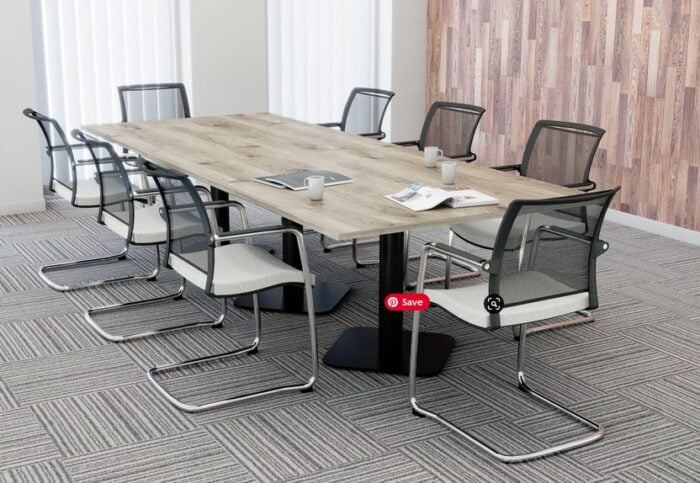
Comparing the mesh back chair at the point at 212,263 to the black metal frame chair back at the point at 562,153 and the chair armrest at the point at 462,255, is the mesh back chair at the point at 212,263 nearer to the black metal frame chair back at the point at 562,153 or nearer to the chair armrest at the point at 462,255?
the chair armrest at the point at 462,255

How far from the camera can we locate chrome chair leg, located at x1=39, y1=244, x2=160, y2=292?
5.12 meters

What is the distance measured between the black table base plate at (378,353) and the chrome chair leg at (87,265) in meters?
1.36

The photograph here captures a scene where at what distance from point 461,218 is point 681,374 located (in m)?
1.25

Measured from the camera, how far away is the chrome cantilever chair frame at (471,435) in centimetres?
332

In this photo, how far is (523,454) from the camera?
336 cm

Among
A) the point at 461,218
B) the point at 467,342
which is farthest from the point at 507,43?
the point at 461,218

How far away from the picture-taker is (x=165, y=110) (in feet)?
20.8

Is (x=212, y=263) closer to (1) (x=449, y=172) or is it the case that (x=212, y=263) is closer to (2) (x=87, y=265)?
(1) (x=449, y=172)

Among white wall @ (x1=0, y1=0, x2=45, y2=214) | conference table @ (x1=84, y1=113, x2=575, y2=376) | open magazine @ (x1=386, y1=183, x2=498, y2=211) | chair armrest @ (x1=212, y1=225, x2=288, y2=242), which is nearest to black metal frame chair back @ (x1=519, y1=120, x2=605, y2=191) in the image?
conference table @ (x1=84, y1=113, x2=575, y2=376)

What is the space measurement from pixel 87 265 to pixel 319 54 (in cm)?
319

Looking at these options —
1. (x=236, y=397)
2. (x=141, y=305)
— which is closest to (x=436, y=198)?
(x=236, y=397)

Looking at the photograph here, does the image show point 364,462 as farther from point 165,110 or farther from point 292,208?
point 165,110

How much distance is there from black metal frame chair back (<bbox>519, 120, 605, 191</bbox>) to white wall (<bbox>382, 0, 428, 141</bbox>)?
3408 mm

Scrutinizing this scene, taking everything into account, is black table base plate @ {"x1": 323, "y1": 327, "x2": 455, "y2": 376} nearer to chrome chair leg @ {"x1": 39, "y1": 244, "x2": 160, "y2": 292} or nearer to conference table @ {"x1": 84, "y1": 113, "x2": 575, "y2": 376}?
conference table @ {"x1": 84, "y1": 113, "x2": 575, "y2": 376}
